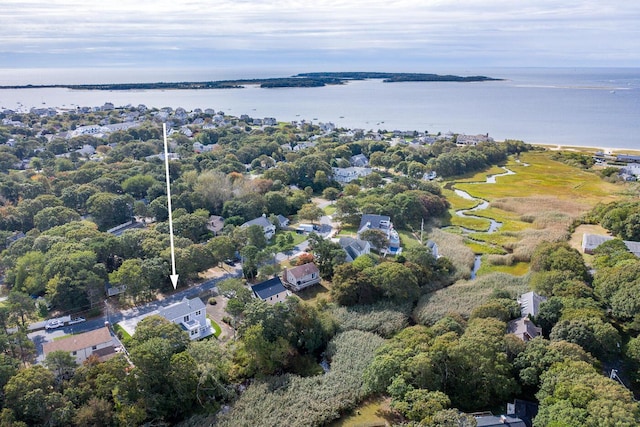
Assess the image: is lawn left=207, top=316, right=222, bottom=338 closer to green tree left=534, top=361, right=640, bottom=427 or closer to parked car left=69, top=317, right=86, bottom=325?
parked car left=69, top=317, right=86, bottom=325

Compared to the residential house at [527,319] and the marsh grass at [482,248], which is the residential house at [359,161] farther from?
the residential house at [527,319]


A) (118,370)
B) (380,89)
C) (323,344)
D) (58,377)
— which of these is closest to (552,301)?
(323,344)

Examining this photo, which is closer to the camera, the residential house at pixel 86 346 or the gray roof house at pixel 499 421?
the gray roof house at pixel 499 421

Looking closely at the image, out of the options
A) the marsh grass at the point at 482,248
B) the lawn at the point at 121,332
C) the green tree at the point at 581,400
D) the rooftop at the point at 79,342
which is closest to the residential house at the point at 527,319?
the green tree at the point at 581,400

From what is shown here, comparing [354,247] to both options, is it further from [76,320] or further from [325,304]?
[76,320]

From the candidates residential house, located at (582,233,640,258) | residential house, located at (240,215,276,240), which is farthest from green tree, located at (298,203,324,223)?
residential house, located at (582,233,640,258)

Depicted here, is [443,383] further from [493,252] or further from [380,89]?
[380,89]
